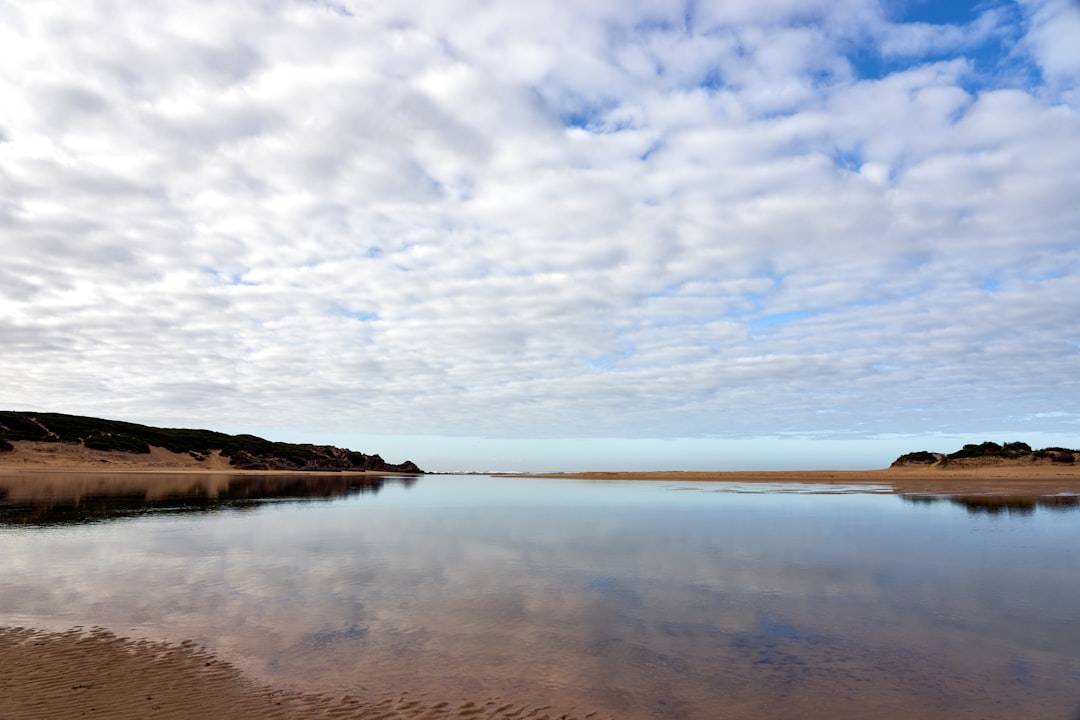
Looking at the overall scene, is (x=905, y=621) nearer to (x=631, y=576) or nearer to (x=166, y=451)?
(x=631, y=576)

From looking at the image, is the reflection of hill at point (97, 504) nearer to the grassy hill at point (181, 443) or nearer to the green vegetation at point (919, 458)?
the grassy hill at point (181, 443)

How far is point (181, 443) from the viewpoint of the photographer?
101 m

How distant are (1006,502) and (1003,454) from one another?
46553 mm

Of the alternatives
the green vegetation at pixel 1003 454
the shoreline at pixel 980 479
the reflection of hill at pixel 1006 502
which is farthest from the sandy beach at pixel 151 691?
the green vegetation at pixel 1003 454

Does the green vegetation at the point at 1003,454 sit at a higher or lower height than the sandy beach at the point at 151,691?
higher

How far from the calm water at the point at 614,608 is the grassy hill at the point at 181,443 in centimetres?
7329

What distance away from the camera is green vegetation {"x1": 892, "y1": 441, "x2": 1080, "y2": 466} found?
70.2m

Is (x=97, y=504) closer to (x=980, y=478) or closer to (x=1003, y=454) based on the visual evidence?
(x=980, y=478)

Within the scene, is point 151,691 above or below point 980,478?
below

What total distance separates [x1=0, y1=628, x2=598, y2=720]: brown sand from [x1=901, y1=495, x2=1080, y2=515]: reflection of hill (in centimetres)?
3361

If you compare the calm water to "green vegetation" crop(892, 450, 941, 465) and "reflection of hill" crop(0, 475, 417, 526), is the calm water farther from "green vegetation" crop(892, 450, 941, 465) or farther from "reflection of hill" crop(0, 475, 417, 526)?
"green vegetation" crop(892, 450, 941, 465)

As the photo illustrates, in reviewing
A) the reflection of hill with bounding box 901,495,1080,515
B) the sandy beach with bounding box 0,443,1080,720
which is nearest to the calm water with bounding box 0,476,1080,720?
the sandy beach with bounding box 0,443,1080,720

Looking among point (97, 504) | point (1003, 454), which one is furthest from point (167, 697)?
point (1003, 454)

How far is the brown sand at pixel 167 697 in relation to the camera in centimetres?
742
